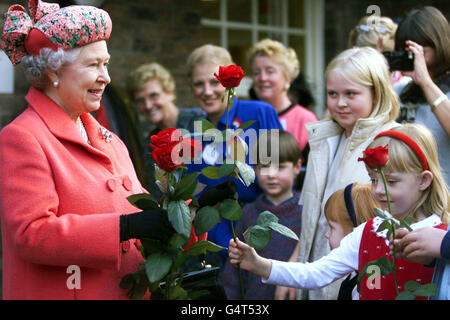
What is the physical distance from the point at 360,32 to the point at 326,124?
0.85 meters

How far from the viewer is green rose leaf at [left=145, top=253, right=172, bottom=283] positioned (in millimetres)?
1768

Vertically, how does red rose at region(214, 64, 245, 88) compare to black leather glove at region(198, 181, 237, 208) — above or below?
above

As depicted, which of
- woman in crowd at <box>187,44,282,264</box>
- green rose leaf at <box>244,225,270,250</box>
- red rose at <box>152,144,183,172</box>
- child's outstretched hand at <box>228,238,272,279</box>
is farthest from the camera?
woman in crowd at <box>187,44,282,264</box>

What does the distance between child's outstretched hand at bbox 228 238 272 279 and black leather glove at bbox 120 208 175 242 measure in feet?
1.02

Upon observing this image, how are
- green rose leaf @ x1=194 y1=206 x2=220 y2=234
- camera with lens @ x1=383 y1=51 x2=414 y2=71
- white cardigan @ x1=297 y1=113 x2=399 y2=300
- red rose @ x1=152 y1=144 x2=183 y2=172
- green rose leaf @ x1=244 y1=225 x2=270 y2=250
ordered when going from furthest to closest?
1. camera with lens @ x1=383 y1=51 x2=414 y2=71
2. white cardigan @ x1=297 y1=113 x2=399 y2=300
3. green rose leaf @ x1=244 y1=225 x2=270 y2=250
4. green rose leaf @ x1=194 y1=206 x2=220 y2=234
5. red rose @ x1=152 y1=144 x2=183 y2=172

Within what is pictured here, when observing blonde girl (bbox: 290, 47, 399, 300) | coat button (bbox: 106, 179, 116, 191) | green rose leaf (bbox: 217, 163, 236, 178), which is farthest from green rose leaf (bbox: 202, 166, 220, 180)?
blonde girl (bbox: 290, 47, 399, 300)

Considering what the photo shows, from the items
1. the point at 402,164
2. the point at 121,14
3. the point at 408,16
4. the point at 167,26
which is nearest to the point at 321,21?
the point at 167,26

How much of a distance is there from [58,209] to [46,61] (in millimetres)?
465

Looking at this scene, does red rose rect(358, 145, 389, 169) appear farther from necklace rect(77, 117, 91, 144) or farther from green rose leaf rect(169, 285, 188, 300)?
necklace rect(77, 117, 91, 144)

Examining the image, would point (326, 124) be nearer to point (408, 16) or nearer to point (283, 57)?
point (408, 16)

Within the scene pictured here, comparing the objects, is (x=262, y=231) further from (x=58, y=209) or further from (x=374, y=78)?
(x=374, y=78)

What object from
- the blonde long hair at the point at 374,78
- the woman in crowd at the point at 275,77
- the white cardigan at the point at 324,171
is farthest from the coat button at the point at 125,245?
the woman in crowd at the point at 275,77

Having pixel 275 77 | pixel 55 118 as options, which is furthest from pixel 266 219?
pixel 275 77

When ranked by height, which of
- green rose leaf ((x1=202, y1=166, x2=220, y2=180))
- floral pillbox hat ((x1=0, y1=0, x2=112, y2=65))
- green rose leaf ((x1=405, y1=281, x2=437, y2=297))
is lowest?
green rose leaf ((x1=405, y1=281, x2=437, y2=297))
